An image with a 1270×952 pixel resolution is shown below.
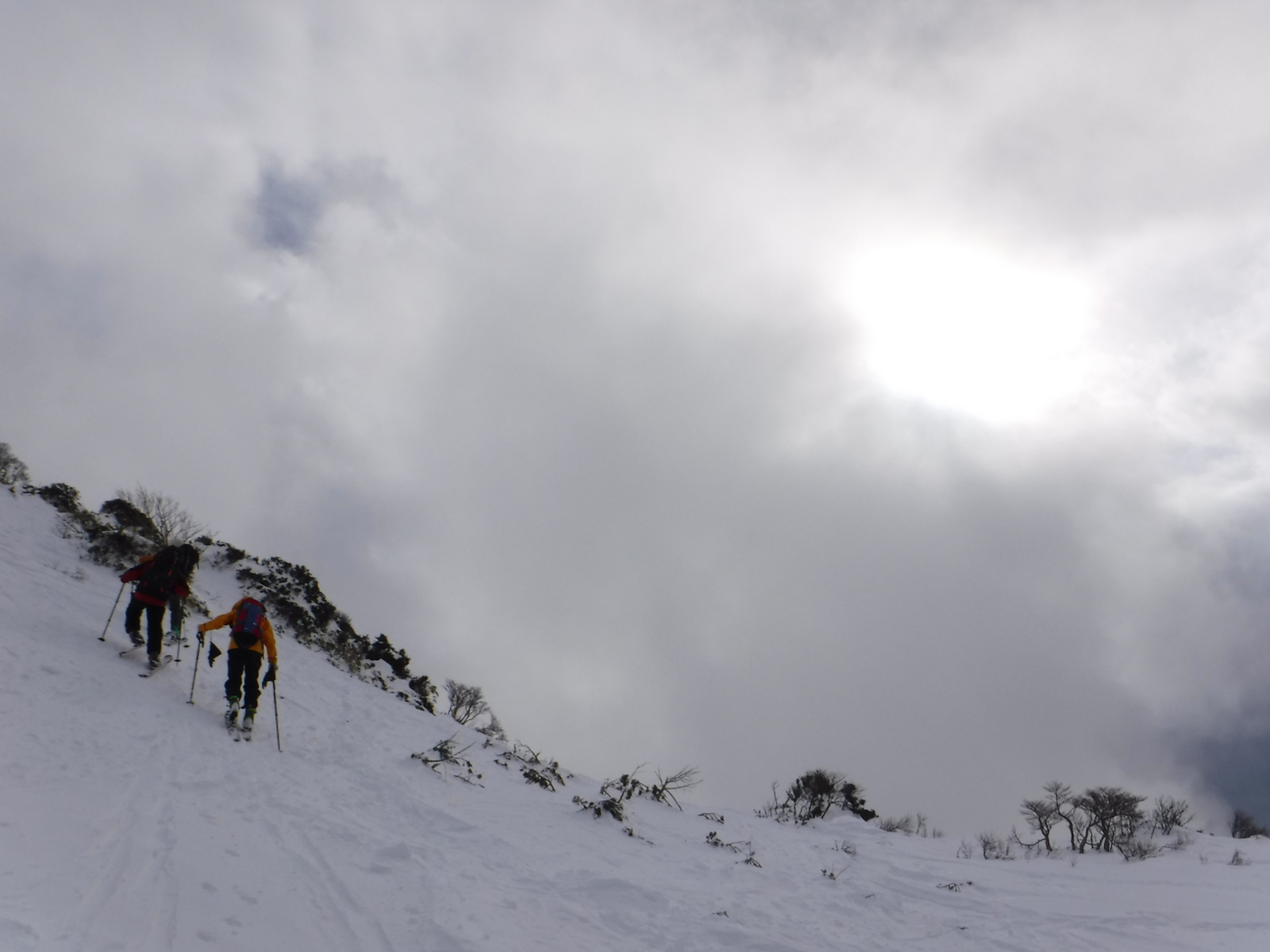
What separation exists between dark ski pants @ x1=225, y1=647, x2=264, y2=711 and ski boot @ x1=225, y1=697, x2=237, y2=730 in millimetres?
87

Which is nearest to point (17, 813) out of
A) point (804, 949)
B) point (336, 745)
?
point (336, 745)

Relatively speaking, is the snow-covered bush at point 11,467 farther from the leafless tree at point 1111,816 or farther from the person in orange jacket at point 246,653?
the leafless tree at point 1111,816

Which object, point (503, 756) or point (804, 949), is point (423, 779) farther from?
point (804, 949)

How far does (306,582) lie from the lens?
2850 cm

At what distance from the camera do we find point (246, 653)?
11180mm

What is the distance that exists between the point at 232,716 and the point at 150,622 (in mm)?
3039

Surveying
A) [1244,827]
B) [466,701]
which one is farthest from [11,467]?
[1244,827]

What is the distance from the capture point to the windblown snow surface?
19.0 feet

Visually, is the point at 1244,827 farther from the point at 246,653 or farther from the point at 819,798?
the point at 246,653

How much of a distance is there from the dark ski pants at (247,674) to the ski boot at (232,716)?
87 millimetres

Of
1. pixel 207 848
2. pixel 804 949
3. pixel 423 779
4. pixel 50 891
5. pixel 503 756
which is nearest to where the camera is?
pixel 50 891

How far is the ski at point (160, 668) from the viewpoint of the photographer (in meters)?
11.5

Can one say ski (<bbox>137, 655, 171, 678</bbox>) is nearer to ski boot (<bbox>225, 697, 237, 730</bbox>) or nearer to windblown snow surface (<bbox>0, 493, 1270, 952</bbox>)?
windblown snow surface (<bbox>0, 493, 1270, 952</bbox>)

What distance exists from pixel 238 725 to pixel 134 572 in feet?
14.4
